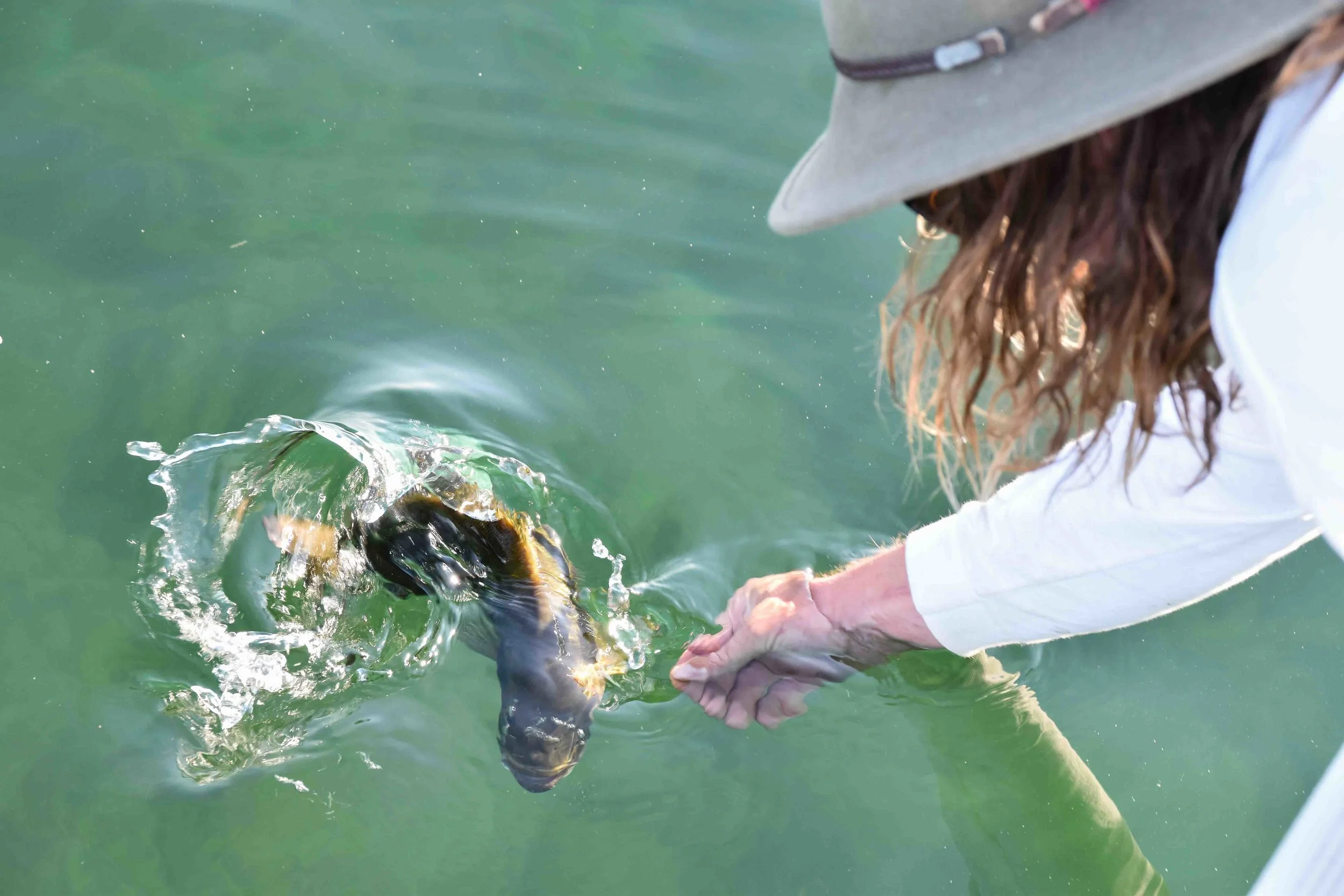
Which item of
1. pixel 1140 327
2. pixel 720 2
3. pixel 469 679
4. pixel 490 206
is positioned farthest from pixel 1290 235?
pixel 720 2

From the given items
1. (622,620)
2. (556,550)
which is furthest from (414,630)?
(622,620)

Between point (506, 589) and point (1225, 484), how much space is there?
6.00ft

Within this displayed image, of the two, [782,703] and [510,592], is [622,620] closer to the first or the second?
[510,592]

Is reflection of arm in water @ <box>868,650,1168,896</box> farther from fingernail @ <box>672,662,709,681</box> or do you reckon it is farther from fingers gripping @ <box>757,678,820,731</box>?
fingernail @ <box>672,662,709,681</box>

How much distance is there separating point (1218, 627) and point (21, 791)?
3.39m

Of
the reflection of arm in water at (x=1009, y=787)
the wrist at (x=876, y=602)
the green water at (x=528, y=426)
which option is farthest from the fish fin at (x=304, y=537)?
the reflection of arm in water at (x=1009, y=787)

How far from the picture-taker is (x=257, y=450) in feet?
10.8

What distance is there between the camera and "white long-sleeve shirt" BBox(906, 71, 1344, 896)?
1.03m

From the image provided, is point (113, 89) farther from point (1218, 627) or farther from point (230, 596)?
point (1218, 627)

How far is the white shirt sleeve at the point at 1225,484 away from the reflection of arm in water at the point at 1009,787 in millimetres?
700

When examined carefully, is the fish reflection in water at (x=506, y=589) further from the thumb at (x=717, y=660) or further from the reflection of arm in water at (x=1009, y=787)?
the reflection of arm in water at (x=1009, y=787)

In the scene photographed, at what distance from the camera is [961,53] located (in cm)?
118

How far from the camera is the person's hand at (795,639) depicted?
2.56m

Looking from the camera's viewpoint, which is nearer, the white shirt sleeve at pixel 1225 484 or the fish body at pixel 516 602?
the white shirt sleeve at pixel 1225 484
